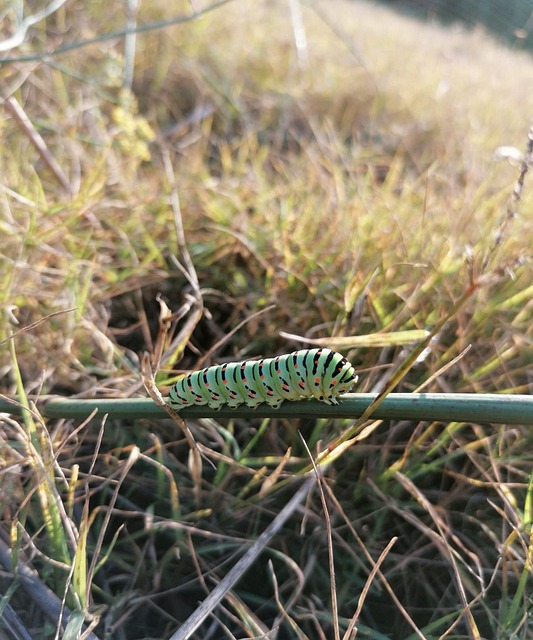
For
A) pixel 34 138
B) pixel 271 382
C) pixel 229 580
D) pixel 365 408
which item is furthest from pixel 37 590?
pixel 34 138

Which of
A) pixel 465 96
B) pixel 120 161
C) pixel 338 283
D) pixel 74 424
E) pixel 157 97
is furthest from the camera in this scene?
pixel 465 96

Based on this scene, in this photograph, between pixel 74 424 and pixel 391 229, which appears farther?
pixel 391 229

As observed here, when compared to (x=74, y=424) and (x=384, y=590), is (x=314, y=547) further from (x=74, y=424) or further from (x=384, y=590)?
(x=74, y=424)

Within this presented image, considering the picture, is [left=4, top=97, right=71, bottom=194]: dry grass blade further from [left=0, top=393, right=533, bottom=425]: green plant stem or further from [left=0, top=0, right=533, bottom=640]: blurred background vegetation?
[left=0, top=393, right=533, bottom=425]: green plant stem

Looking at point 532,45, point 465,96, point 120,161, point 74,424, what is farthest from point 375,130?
point 532,45

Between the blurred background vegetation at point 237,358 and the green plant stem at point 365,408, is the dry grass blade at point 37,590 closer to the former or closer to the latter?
the blurred background vegetation at point 237,358
